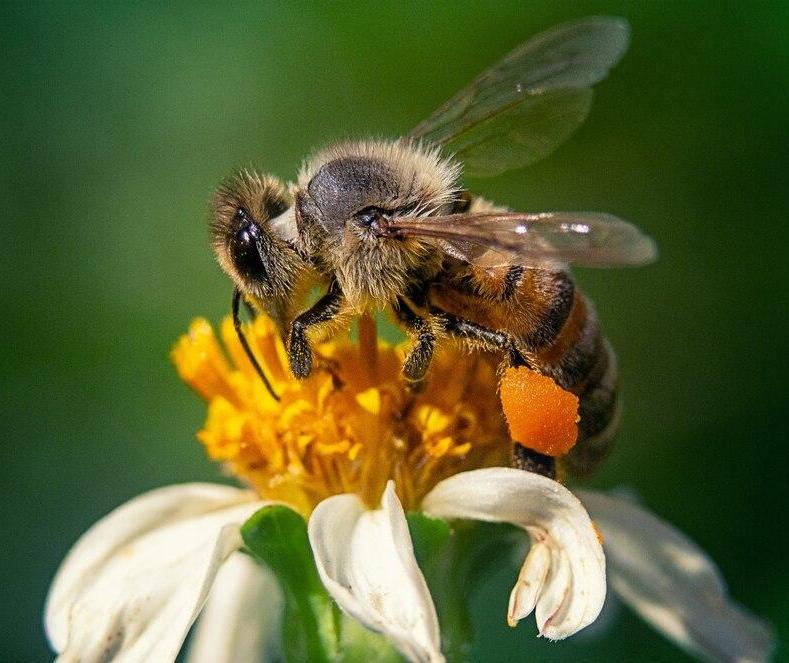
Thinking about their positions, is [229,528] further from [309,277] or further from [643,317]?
[643,317]

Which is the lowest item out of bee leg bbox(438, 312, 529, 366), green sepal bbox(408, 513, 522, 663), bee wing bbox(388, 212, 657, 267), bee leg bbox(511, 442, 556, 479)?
green sepal bbox(408, 513, 522, 663)

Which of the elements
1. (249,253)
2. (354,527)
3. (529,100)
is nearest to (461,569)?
(354,527)

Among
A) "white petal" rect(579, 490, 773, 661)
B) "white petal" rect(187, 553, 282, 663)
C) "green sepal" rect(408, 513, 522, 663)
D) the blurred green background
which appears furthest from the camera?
the blurred green background

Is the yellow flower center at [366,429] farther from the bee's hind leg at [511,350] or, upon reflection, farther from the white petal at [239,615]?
the white petal at [239,615]

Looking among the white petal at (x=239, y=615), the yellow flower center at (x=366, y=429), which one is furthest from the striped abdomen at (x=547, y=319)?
the white petal at (x=239, y=615)

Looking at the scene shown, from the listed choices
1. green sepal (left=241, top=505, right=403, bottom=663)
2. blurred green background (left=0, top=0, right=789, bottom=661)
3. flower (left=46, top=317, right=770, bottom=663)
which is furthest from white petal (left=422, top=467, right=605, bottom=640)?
blurred green background (left=0, top=0, right=789, bottom=661)

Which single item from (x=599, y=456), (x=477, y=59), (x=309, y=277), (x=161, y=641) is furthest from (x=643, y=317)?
(x=161, y=641)

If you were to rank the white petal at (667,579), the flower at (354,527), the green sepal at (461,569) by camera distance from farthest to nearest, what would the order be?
the white petal at (667,579) < the green sepal at (461,569) < the flower at (354,527)

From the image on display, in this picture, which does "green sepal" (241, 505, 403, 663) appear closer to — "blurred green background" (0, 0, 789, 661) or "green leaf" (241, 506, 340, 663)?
"green leaf" (241, 506, 340, 663)

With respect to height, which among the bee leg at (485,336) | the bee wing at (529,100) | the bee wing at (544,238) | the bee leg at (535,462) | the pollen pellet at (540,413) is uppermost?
the bee wing at (529,100)
